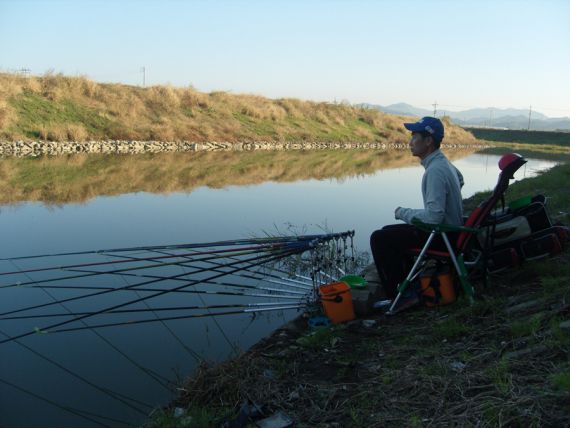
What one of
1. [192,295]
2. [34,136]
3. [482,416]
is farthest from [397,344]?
[34,136]

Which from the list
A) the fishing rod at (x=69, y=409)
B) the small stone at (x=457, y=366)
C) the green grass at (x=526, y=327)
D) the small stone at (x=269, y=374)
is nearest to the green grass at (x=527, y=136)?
the green grass at (x=526, y=327)

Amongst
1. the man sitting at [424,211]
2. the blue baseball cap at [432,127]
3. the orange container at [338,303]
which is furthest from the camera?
the orange container at [338,303]

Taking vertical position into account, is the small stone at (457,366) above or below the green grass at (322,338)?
above

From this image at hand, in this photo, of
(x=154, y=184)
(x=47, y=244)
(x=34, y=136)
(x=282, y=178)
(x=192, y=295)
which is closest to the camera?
(x=192, y=295)

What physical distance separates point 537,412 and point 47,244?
764cm

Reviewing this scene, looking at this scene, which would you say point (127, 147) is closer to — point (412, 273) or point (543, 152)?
point (412, 273)

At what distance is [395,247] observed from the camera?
4777 millimetres

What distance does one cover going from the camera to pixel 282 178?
63.8ft

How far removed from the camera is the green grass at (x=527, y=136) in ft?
183

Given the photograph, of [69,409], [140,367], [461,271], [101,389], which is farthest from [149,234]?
[461,271]

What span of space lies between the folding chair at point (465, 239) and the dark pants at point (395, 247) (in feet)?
0.22

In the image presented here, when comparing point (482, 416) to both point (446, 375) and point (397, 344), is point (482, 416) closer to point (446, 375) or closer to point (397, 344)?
point (446, 375)

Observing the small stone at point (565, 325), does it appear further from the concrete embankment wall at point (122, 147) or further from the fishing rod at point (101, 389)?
the concrete embankment wall at point (122, 147)

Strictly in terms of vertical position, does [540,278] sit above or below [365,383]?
above
